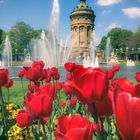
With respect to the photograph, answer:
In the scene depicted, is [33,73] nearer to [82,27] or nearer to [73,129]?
[73,129]

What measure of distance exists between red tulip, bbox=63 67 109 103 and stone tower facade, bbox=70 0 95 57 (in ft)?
225

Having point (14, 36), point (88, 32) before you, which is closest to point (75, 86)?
point (88, 32)

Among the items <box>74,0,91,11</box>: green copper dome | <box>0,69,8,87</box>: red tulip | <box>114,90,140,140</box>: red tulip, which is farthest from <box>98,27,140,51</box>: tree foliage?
<box>114,90,140,140</box>: red tulip

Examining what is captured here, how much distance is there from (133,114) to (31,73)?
2190 millimetres

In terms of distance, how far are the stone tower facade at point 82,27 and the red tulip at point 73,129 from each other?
68513 millimetres

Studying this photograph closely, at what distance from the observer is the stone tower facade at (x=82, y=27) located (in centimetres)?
7051

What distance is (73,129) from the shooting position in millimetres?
847

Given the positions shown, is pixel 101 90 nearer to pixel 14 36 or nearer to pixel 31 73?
pixel 31 73

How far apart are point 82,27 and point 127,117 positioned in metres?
72.0

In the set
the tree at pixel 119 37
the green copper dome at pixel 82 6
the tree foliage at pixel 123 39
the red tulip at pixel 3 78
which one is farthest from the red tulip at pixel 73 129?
the tree at pixel 119 37

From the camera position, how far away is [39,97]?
1.40 metres

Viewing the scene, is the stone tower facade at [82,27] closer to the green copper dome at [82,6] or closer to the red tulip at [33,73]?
the green copper dome at [82,6]

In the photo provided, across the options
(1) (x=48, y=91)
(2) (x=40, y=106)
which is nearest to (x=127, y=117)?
(2) (x=40, y=106)

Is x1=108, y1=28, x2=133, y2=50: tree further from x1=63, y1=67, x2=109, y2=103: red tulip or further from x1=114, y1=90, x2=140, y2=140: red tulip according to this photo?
x1=114, y1=90, x2=140, y2=140: red tulip
